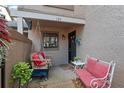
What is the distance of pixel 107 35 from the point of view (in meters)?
5.71

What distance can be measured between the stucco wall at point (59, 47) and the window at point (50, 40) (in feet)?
0.88

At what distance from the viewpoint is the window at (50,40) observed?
10.1m

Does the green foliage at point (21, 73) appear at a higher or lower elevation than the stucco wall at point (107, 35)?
lower

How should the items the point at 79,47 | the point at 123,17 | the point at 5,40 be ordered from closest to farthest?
the point at 5,40 → the point at 123,17 → the point at 79,47

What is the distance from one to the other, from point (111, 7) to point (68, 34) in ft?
18.0

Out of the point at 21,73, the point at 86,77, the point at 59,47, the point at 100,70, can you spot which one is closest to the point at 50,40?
the point at 59,47

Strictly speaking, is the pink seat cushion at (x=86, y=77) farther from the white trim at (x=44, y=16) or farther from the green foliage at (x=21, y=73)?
the white trim at (x=44, y=16)

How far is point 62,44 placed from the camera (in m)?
10.6

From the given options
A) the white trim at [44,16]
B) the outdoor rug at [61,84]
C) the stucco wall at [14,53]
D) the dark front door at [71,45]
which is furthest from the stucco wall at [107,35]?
the stucco wall at [14,53]

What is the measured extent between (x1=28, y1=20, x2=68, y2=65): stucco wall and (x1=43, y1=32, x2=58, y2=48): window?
0.27 meters

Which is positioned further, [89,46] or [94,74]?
[89,46]
